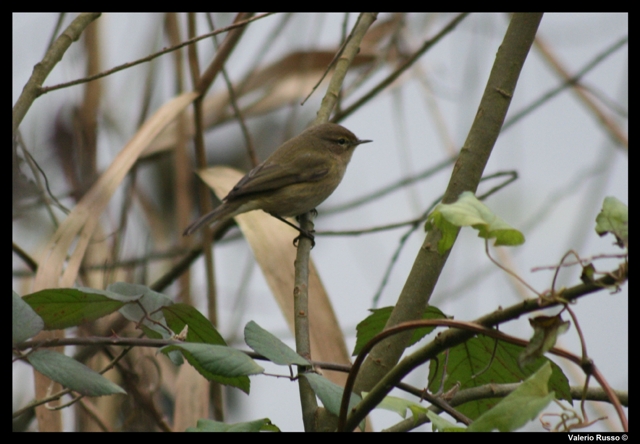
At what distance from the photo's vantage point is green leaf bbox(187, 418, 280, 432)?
1.04 m

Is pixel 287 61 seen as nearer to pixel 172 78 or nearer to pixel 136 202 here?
pixel 172 78

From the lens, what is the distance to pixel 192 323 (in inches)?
55.7

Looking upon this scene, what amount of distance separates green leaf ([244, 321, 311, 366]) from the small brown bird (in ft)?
8.55

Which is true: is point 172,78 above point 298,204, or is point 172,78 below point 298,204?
above

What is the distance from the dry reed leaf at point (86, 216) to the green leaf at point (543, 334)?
1660 mm

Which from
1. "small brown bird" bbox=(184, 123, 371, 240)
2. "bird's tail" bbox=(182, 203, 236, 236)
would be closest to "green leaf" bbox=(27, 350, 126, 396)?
"bird's tail" bbox=(182, 203, 236, 236)

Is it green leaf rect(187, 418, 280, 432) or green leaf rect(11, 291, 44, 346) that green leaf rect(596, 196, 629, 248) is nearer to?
green leaf rect(187, 418, 280, 432)

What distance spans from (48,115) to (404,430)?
131 inches

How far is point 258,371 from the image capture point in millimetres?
1096

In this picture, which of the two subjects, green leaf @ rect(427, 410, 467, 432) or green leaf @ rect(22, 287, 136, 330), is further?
green leaf @ rect(22, 287, 136, 330)

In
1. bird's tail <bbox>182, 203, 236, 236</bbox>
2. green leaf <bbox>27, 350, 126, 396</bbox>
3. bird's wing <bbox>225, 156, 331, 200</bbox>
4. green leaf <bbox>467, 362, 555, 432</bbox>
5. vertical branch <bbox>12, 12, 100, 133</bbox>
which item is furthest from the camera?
bird's wing <bbox>225, 156, 331, 200</bbox>

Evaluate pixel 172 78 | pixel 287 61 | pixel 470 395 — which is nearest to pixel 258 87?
pixel 287 61

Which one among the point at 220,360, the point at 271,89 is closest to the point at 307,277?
the point at 220,360

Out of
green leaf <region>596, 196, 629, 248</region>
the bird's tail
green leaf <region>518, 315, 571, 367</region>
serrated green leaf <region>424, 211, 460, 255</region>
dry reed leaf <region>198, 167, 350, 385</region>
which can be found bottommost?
green leaf <region>518, 315, 571, 367</region>
